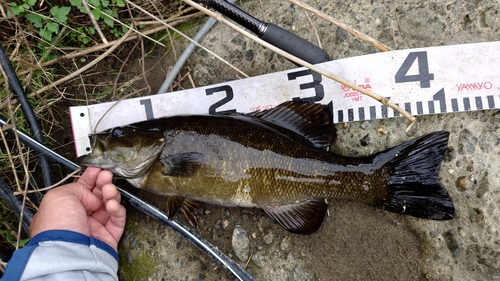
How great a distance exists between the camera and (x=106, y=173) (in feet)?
8.90

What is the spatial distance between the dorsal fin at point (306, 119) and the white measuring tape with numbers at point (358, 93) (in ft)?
0.66

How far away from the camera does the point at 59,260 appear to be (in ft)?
7.81

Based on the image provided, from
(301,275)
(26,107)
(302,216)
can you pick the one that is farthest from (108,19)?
(301,275)

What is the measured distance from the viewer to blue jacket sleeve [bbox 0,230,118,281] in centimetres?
233

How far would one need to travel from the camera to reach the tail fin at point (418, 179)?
246 centimetres

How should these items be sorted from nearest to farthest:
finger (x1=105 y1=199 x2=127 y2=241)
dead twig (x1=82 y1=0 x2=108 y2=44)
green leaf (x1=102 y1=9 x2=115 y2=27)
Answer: finger (x1=105 y1=199 x2=127 y2=241) → dead twig (x1=82 y1=0 x2=108 y2=44) → green leaf (x1=102 y1=9 x2=115 y2=27)

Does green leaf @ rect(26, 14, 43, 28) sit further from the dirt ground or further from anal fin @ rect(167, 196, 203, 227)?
anal fin @ rect(167, 196, 203, 227)

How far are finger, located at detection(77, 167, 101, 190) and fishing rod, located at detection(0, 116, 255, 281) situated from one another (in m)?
0.14

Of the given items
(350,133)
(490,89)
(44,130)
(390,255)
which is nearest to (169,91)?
(44,130)

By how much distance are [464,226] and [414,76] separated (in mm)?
1030

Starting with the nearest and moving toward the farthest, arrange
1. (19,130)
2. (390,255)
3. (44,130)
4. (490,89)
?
(490,89) → (390,255) → (19,130) → (44,130)

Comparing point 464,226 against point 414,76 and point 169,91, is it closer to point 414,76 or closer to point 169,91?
point 414,76

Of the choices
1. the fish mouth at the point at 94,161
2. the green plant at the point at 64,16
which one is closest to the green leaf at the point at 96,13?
the green plant at the point at 64,16

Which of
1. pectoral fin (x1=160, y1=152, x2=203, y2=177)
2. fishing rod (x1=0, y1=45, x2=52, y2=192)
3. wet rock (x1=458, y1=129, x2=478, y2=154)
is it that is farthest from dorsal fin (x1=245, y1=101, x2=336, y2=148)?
fishing rod (x1=0, y1=45, x2=52, y2=192)
